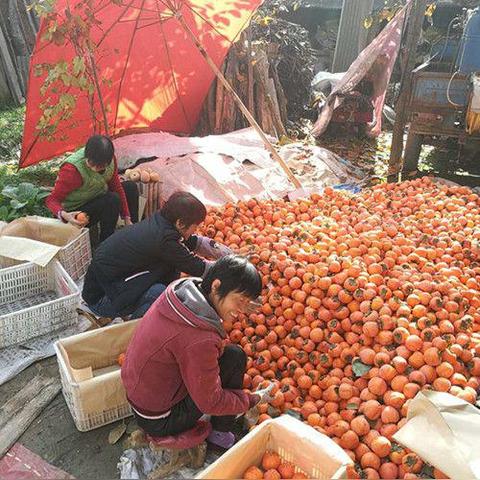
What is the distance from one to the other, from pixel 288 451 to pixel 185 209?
1.52 metres

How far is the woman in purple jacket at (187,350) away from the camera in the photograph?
2.07 meters

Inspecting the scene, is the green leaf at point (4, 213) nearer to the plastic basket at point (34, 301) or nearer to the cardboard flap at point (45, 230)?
the cardboard flap at point (45, 230)

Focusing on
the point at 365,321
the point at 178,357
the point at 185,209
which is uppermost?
the point at 185,209

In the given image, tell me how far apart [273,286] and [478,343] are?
1.38 m

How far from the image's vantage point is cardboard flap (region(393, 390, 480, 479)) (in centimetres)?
210

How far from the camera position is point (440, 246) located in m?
3.71

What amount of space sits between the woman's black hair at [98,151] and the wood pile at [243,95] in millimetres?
3925

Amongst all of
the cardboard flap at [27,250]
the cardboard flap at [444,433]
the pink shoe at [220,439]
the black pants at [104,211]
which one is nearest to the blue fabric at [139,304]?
the cardboard flap at [27,250]

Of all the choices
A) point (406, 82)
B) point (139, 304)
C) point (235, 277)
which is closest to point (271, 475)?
point (235, 277)

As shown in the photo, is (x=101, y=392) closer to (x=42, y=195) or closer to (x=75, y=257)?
(x=75, y=257)

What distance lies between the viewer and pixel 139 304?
3.36 m

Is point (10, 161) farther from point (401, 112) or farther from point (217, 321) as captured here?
point (217, 321)

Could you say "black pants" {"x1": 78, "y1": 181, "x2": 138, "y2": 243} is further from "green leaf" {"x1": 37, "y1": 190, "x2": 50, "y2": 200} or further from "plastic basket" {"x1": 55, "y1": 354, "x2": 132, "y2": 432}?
"plastic basket" {"x1": 55, "y1": 354, "x2": 132, "y2": 432}

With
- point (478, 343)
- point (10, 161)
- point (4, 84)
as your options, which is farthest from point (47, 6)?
point (4, 84)
